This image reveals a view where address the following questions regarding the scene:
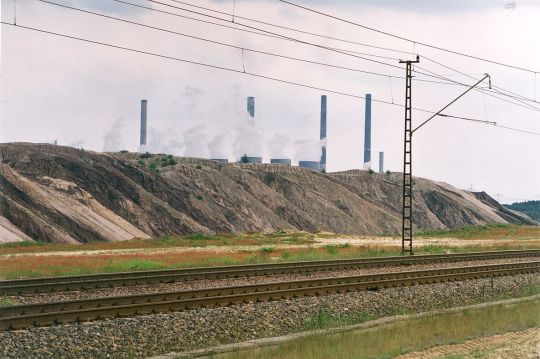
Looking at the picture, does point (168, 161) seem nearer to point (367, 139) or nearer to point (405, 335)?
point (405, 335)

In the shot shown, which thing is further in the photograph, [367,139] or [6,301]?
[367,139]

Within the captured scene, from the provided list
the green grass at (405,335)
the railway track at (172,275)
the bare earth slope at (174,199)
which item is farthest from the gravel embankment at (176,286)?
the bare earth slope at (174,199)

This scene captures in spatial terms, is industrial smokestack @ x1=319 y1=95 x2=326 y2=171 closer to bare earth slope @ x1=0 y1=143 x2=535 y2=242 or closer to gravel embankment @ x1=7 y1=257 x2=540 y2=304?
bare earth slope @ x1=0 y1=143 x2=535 y2=242

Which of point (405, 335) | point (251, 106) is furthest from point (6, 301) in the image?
point (251, 106)

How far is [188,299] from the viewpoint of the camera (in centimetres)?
1866

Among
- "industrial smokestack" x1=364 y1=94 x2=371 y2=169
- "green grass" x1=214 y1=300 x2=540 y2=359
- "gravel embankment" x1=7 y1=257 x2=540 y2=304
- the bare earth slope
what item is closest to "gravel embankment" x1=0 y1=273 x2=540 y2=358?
"green grass" x1=214 y1=300 x2=540 y2=359

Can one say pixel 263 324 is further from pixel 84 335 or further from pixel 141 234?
pixel 141 234

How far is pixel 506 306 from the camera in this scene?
22.1 meters

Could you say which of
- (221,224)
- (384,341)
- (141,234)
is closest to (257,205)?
(221,224)

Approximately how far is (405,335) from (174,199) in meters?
63.7

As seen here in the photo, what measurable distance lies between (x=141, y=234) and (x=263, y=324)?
4940cm

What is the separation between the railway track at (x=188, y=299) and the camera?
51.3 feet

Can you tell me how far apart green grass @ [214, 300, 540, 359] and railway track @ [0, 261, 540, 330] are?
181cm

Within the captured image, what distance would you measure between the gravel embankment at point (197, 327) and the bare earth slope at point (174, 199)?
3403 centimetres
